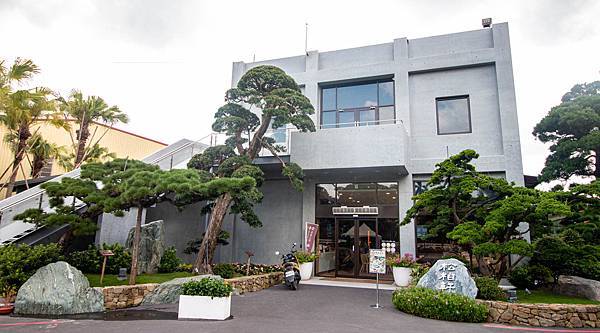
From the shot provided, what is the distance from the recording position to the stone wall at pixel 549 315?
6898 millimetres

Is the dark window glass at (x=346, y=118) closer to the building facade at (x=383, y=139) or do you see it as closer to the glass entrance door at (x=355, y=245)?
the building facade at (x=383, y=139)

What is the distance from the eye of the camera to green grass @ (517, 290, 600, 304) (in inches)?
320

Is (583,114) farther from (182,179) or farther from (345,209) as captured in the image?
(182,179)

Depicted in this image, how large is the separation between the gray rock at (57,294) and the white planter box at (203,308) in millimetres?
2086

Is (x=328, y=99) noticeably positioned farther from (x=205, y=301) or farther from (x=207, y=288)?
(x=205, y=301)

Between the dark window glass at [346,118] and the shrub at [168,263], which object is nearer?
the shrub at [168,263]

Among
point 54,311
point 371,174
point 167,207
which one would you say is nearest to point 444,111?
point 371,174

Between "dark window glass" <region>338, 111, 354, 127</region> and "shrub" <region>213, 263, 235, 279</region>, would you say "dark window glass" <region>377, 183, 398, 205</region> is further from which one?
"shrub" <region>213, 263, 235, 279</region>

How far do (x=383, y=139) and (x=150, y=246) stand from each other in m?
8.32

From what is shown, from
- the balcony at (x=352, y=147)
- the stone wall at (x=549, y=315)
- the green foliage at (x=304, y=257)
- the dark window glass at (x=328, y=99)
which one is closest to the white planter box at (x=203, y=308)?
the stone wall at (x=549, y=315)

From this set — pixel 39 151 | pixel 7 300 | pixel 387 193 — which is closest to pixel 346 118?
pixel 387 193

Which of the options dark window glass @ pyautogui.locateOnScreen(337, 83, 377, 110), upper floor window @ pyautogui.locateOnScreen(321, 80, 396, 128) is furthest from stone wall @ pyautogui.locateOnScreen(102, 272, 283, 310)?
dark window glass @ pyautogui.locateOnScreen(337, 83, 377, 110)

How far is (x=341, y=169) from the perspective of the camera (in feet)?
40.9

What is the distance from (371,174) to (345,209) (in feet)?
5.37
